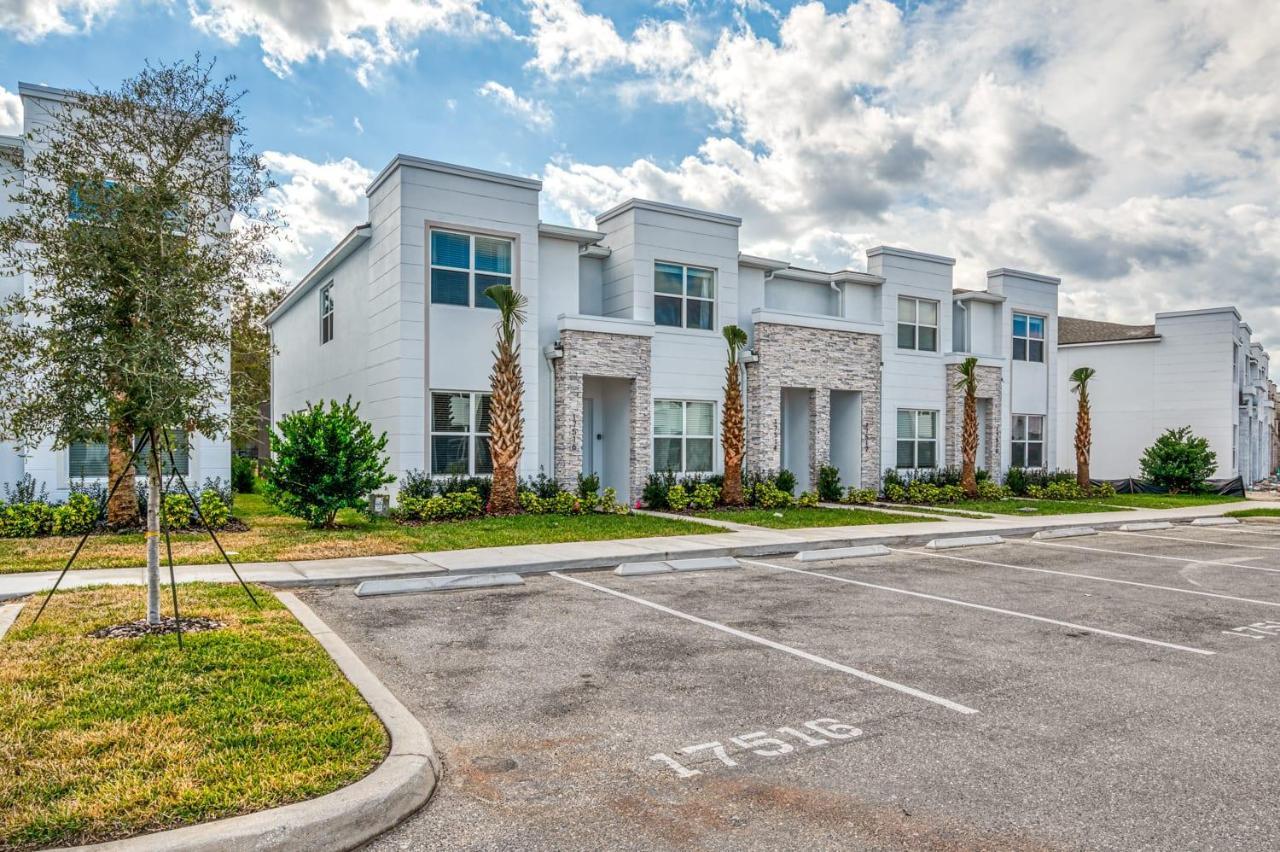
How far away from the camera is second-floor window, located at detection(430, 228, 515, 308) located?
1792 cm

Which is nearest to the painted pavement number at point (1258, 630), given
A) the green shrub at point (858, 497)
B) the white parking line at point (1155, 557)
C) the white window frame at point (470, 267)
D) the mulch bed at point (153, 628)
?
the white parking line at point (1155, 557)

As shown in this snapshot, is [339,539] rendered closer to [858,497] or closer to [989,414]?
[858,497]

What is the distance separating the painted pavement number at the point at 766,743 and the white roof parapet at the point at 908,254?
2190 cm

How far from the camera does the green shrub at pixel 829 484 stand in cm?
2295

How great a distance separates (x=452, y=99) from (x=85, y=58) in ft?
18.4

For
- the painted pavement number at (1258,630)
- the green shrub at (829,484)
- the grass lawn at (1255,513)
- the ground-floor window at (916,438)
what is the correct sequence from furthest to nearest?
the ground-floor window at (916,438), the grass lawn at (1255,513), the green shrub at (829,484), the painted pavement number at (1258,630)

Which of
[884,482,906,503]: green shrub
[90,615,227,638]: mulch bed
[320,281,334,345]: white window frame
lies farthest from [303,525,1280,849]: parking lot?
[320,281,334,345]: white window frame

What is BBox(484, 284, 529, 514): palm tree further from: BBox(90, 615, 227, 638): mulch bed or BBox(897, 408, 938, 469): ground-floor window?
BBox(897, 408, 938, 469): ground-floor window

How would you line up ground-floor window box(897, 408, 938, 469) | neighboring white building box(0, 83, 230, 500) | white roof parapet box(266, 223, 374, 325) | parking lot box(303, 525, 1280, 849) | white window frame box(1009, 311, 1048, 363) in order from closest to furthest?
parking lot box(303, 525, 1280, 849) < neighboring white building box(0, 83, 230, 500) < white roof parapet box(266, 223, 374, 325) < ground-floor window box(897, 408, 938, 469) < white window frame box(1009, 311, 1048, 363)

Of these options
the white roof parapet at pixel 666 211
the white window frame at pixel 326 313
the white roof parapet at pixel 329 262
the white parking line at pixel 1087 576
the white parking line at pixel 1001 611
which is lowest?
the white parking line at pixel 1087 576

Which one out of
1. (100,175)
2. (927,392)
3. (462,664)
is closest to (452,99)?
(100,175)

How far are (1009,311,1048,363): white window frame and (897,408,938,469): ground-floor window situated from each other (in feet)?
16.8

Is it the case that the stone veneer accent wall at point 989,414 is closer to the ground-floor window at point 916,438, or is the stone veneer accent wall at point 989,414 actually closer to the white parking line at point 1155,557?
the ground-floor window at point 916,438

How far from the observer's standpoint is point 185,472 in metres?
15.7
